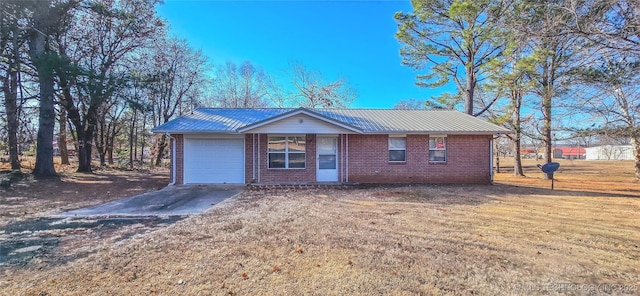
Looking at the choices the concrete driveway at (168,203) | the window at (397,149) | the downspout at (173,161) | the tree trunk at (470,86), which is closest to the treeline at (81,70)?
the downspout at (173,161)

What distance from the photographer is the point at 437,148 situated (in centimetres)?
1292

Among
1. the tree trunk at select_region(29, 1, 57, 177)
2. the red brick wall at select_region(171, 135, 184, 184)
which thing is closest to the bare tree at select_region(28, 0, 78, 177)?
the tree trunk at select_region(29, 1, 57, 177)

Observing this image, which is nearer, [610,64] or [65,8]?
[610,64]

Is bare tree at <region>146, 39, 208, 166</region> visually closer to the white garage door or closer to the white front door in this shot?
the white garage door

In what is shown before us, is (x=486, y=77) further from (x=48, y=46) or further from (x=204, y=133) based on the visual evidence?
(x=48, y=46)

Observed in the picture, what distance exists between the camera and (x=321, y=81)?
27.0m

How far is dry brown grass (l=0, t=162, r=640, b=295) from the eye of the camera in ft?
10.8

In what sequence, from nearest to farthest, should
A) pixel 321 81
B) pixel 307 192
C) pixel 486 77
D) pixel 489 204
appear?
pixel 489 204
pixel 307 192
pixel 486 77
pixel 321 81

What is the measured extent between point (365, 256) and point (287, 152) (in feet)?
28.3

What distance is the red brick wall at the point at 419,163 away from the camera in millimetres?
12609

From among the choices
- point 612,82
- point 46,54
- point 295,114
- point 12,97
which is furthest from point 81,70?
point 612,82

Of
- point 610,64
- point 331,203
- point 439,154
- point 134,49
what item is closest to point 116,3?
point 134,49

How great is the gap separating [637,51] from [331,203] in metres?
7.25

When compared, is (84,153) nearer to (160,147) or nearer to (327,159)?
(160,147)
